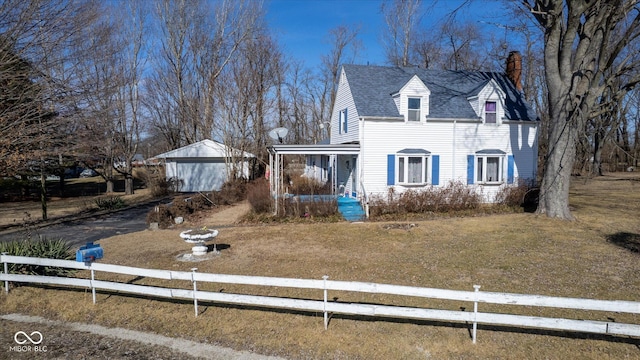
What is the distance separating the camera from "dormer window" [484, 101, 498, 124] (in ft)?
59.5

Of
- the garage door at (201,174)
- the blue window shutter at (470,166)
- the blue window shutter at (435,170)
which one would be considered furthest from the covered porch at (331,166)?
the garage door at (201,174)

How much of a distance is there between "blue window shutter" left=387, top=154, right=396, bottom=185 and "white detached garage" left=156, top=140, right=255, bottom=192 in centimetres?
1557

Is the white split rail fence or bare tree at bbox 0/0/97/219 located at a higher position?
bare tree at bbox 0/0/97/219

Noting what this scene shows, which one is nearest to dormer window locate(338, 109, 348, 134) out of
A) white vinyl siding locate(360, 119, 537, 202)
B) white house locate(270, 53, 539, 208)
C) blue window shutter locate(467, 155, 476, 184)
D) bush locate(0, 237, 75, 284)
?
white house locate(270, 53, 539, 208)

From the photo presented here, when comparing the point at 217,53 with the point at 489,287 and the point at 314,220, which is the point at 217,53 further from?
the point at 489,287

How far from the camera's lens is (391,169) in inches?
672

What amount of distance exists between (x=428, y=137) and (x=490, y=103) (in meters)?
3.75

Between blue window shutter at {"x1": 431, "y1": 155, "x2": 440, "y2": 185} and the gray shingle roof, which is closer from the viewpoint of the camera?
blue window shutter at {"x1": 431, "y1": 155, "x2": 440, "y2": 185}

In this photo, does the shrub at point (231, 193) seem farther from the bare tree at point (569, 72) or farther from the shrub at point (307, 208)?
the bare tree at point (569, 72)

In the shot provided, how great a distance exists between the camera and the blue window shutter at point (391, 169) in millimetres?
17031

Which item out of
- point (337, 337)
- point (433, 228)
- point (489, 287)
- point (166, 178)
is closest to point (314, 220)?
point (433, 228)

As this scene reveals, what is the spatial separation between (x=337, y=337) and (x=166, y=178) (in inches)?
1054

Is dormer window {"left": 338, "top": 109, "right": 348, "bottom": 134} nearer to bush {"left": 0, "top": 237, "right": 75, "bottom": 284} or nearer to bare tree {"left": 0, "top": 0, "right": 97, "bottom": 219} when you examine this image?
bare tree {"left": 0, "top": 0, "right": 97, "bottom": 219}

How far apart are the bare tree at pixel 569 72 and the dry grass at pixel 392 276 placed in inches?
68.1
